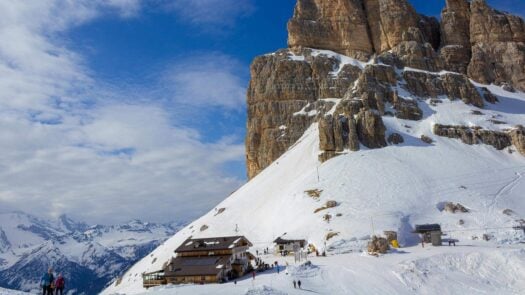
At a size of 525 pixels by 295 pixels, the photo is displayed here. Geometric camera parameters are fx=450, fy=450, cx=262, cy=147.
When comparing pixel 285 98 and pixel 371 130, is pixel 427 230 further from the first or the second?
pixel 285 98

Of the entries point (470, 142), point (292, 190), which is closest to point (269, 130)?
point (292, 190)

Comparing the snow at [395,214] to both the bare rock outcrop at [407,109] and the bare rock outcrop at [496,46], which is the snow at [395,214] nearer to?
the bare rock outcrop at [407,109]

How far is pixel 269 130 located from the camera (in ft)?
487

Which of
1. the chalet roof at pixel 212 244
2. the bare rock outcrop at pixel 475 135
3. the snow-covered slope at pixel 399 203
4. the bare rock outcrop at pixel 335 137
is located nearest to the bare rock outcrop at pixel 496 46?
the snow-covered slope at pixel 399 203

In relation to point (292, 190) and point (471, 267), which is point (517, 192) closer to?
point (471, 267)

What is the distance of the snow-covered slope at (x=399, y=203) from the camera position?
63688 mm

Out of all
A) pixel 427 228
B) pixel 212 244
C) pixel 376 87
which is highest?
pixel 376 87

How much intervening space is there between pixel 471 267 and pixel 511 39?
136m

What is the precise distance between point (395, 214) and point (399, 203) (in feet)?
15.5

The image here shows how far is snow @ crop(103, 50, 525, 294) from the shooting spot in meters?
58.3

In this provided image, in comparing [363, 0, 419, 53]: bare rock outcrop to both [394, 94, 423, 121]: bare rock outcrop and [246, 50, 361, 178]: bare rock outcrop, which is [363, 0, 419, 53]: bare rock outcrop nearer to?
[246, 50, 361, 178]: bare rock outcrop

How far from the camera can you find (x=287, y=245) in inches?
3113

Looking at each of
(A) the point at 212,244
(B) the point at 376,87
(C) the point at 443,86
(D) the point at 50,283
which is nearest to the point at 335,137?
(B) the point at 376,87

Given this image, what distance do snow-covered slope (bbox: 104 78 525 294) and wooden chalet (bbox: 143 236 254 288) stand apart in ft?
34.0
